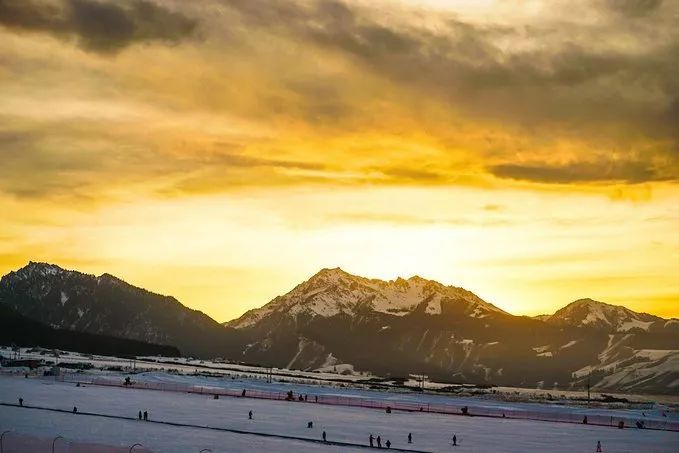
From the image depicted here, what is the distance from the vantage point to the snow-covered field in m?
83.4

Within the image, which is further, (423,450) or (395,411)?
(395,411)

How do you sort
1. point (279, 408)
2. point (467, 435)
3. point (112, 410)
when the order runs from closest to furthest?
point (467, 435) < point (112, 410) < point (279, 408)

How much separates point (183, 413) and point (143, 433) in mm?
32803

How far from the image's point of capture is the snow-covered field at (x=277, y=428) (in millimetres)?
83438

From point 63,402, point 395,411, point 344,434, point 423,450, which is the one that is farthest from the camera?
point 395,411

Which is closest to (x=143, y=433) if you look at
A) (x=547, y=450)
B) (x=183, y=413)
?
(x=183, y=413)

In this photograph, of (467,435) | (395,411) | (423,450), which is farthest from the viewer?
(395,411)

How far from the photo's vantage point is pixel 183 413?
119m

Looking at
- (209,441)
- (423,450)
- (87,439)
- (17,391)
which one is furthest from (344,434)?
(17,391)

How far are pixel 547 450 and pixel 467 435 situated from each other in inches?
700

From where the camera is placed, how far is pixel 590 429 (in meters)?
138

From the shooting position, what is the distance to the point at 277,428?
104 meters

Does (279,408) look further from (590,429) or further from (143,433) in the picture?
(143,433)

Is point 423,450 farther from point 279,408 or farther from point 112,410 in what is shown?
point 279,408
